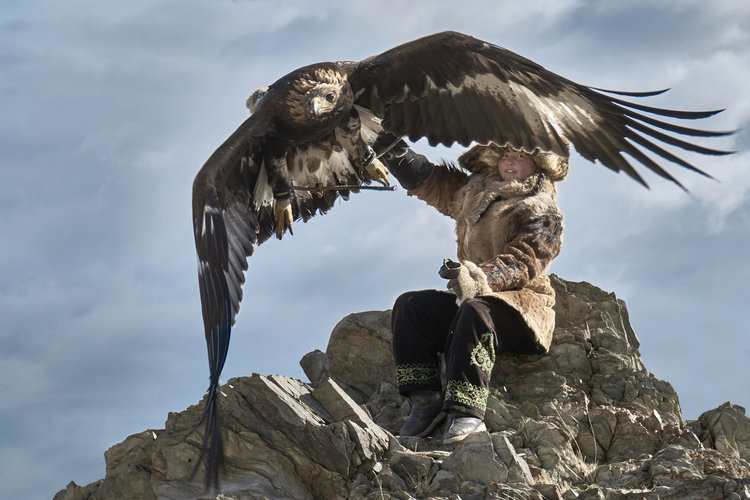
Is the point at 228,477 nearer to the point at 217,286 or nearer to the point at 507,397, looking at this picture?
the point at 217,286

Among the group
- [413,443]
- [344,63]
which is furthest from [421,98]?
[413,443]

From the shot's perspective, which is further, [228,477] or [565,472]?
[565,472]

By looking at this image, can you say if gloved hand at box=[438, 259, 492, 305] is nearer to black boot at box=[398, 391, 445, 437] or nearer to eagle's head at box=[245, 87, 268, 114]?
black boot at box=[398, 391, 445, 437]

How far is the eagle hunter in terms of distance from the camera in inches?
214

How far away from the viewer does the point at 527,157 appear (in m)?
6.34

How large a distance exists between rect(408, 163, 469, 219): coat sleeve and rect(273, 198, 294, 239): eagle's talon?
3.28ft

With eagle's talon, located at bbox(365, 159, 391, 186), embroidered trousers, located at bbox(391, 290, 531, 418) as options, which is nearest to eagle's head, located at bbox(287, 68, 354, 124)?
eagle's talon, located at bbox(365, 159, 391, 186)

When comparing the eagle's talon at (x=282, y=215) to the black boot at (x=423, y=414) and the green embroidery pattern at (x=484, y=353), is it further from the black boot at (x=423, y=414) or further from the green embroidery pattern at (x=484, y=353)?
the green embroidery pattern at (x=484, y=353)

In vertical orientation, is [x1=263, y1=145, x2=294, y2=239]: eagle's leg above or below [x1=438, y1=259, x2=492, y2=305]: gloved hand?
above

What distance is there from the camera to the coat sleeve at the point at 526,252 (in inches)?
231

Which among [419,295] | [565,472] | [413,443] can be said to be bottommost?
[565,472]

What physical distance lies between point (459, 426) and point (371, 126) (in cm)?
205

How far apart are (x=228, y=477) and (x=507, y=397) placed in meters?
1.99

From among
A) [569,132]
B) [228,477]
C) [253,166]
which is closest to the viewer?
[228,477]
